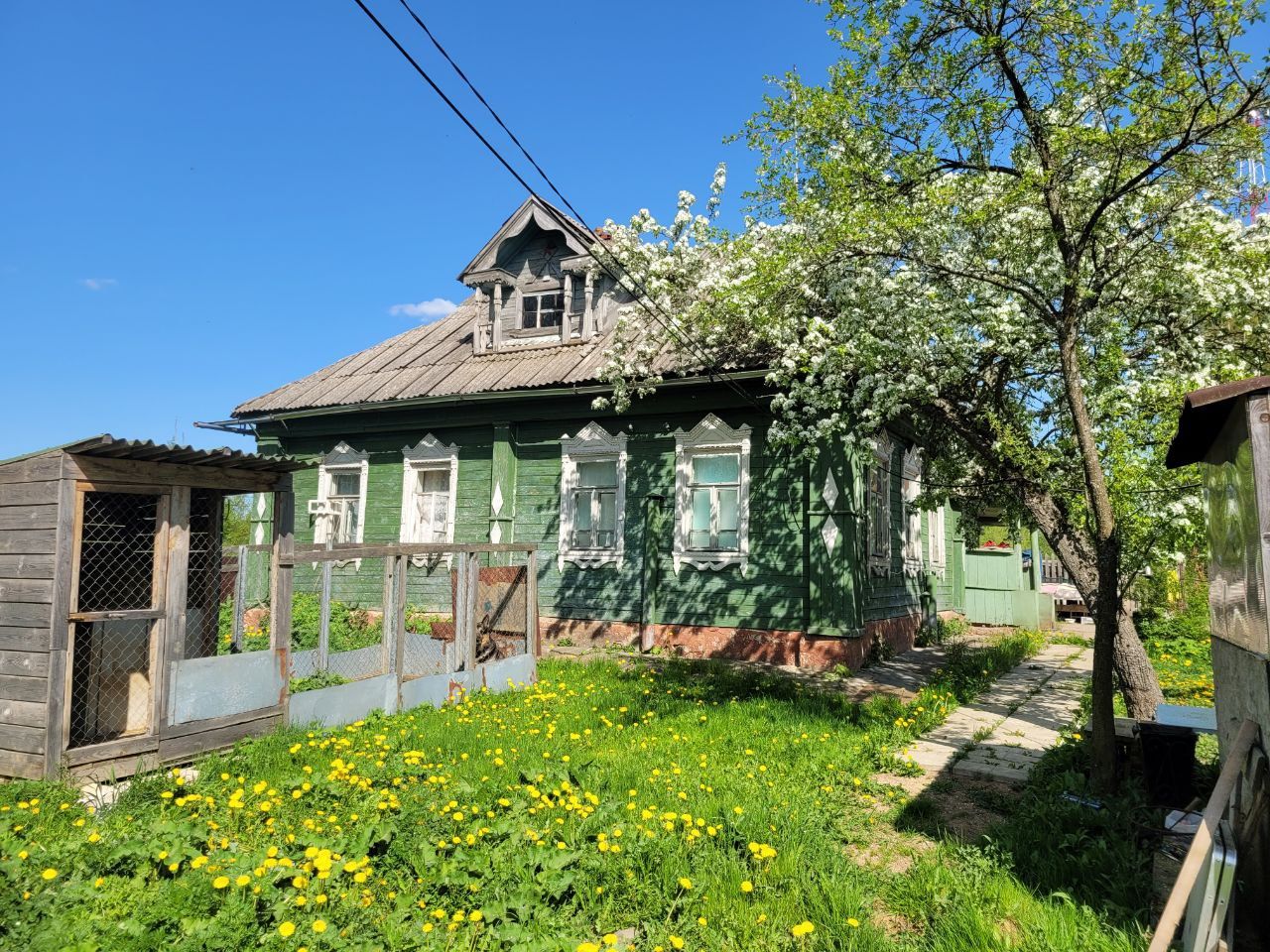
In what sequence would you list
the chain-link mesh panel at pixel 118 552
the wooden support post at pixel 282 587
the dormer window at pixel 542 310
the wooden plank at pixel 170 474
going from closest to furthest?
1. the wooden plank at pixel 170 474
2. the chain-link mesh panel at pixel 118 552
3. the wooden support post at pixel 282 587
4. the dormer window at pixel 542 310

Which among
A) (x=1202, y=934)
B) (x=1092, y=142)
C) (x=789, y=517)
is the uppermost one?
(x=1092, y=142)

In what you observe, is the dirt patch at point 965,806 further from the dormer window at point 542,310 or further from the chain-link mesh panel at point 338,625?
the dormer window at point 542,310

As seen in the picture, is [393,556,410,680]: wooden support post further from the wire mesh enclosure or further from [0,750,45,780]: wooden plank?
[0,750,45,780]: wooden plank

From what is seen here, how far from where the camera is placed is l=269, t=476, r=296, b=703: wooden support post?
23.0 ft

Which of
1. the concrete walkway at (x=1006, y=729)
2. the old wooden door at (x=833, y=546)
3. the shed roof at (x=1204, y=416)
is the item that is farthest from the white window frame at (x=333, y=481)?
the shed roof at (x=1204, y=416)

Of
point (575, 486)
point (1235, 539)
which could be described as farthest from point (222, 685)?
point (575, 486)

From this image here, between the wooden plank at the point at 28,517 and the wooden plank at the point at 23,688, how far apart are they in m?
1.09

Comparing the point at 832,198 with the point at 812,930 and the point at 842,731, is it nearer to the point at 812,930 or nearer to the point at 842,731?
the point at 842,731

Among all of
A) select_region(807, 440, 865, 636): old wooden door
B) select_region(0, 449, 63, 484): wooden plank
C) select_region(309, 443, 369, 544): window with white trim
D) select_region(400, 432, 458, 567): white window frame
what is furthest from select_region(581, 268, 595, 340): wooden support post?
select_region(0, 449, 63, 484): wooden plank

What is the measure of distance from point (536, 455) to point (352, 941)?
10.8 meters

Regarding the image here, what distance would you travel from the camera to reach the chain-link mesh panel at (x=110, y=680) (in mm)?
6492

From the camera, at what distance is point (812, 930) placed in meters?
3.51

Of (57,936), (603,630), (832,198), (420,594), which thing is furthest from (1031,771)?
(420,594)

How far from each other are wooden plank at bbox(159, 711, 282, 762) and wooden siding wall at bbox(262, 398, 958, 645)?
20.7 ft
